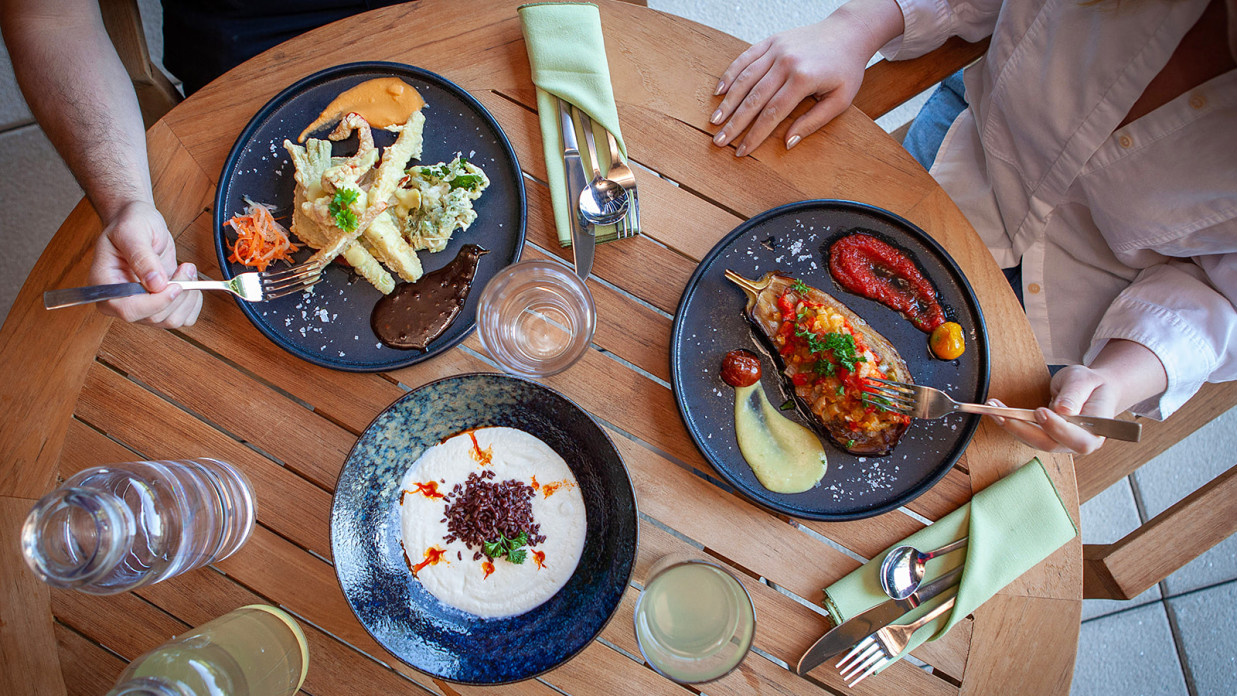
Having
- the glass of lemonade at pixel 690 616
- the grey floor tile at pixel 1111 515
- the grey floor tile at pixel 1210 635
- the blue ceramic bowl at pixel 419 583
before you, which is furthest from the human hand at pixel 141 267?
the grey floor tile at pixel 1210 635

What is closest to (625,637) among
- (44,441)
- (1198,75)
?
(44,441)

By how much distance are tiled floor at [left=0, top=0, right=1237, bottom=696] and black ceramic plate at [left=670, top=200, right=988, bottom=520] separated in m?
1.69

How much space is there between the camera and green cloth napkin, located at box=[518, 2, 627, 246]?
64.0 inches

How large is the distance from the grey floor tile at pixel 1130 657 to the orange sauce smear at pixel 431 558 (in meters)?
2.69

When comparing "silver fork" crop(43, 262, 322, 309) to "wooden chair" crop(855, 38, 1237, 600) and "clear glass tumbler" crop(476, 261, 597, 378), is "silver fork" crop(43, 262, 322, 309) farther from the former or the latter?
"wooden chair" crop(855, 38, 1237, 600)

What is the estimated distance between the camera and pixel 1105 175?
1658 millimetres

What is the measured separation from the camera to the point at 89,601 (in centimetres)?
155

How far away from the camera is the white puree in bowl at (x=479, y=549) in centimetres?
A: 156

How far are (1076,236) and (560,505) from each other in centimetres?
165

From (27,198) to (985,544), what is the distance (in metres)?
3.76

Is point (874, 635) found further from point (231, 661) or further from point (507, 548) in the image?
point (231, 661)

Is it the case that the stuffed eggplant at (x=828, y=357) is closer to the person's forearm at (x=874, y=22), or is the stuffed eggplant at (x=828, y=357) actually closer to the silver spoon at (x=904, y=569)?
the silver spoon at (x=904, y=569)

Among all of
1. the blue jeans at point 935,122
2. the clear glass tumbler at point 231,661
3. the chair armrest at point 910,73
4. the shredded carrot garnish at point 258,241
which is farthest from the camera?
the blue jeans at point 935,122

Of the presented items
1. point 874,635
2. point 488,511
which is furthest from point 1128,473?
point 488,511
